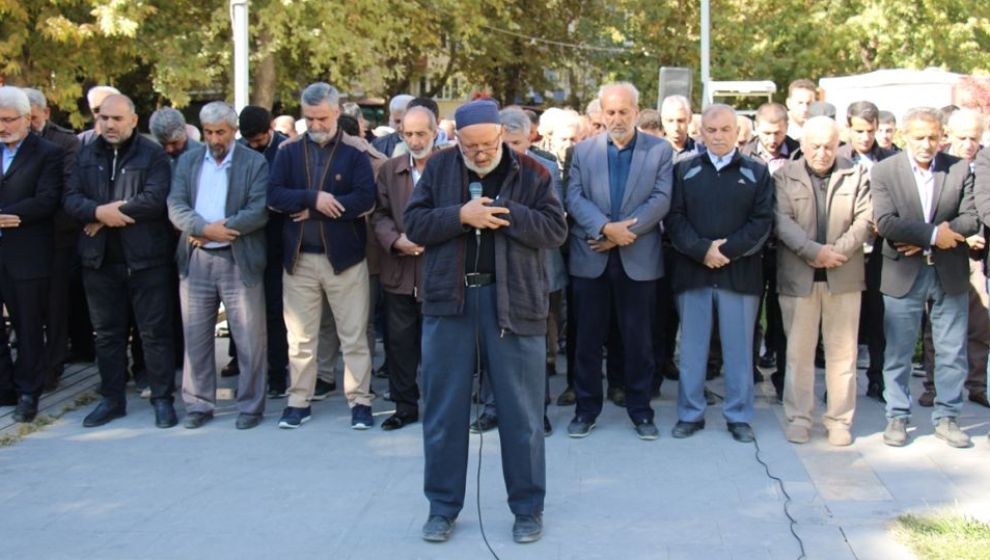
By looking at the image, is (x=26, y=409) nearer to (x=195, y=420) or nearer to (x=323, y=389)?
(x=195, y=420)

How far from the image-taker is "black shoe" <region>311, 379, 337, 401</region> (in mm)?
8375

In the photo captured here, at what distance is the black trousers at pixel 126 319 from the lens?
25.1 ft

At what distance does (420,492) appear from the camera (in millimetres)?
6086

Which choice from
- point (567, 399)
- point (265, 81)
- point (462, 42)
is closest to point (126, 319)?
point (567, 399)

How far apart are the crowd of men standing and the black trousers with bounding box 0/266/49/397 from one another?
0.05 feet

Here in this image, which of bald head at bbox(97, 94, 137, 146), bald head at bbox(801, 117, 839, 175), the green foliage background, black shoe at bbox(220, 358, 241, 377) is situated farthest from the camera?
the green foliage background

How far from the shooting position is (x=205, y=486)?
6.25m

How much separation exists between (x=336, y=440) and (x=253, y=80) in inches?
728

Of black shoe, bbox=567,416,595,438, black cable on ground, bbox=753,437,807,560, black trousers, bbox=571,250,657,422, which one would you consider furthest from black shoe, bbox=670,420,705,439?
black shoe, bbox=567,416,595,438

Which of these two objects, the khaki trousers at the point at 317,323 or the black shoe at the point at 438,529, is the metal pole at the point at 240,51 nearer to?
the khaki trousers at the point at 317,323

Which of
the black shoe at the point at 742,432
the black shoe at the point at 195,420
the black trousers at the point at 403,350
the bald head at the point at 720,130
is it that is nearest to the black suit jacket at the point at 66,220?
the black shoe at the point at 195,420

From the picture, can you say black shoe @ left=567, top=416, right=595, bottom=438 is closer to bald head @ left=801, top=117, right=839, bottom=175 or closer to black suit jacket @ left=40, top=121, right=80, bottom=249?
bald head @ left=801, top=117, right=839, bottom=175

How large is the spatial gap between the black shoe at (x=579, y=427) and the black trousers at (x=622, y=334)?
36mm

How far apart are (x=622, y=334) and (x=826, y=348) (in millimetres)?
1284
